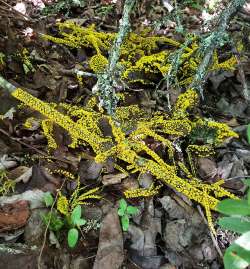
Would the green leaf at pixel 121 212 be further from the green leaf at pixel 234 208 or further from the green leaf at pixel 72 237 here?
the green leaf at pixel 234 208

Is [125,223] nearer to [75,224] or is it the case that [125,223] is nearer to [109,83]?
[75,224]

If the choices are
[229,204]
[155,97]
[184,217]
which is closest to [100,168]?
[184,217]

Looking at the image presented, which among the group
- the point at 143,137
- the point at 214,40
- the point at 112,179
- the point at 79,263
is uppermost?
the point at 214,40

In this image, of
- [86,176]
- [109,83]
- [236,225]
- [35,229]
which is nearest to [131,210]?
Answer: [86,176]

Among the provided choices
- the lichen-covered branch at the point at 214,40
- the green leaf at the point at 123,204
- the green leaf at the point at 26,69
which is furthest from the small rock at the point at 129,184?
the green leaf at the point at 26,69

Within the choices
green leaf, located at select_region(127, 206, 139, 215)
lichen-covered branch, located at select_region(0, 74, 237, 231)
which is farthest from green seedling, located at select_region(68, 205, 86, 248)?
lichen-covered branch, located at select_region(0, 74, 237, 231)

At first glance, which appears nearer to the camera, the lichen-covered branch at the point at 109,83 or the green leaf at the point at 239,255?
the green leaf at the point at 239,255
